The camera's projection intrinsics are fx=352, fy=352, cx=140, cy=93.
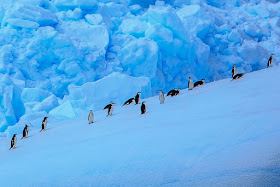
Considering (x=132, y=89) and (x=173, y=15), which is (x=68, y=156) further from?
(x=173, y=15)

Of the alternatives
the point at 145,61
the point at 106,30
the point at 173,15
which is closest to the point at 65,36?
the point at 106,30

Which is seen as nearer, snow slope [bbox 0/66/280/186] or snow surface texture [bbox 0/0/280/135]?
snow slope [bbox 0/66/280/186]

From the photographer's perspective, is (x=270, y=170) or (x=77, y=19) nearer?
(x=270, y=170)

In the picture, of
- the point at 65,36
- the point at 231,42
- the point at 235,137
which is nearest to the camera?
the point at 235,137

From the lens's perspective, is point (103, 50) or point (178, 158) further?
point (103, 50)

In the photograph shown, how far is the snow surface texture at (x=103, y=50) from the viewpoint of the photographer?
1212 cm

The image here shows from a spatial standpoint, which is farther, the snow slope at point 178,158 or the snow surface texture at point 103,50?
the snow surface texture at point 103,50

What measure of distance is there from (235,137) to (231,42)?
16.1 metres

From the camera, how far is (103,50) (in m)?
14.5

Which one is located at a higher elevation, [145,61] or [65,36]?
[65,36]

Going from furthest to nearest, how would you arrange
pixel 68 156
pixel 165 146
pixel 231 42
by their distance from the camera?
pixel 231 42 < pixel 68 156 < pixel 165 146

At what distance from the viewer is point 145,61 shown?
579 inches

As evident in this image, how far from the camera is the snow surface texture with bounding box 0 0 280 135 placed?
12.1m

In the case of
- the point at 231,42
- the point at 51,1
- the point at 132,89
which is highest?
the point at 51,1
